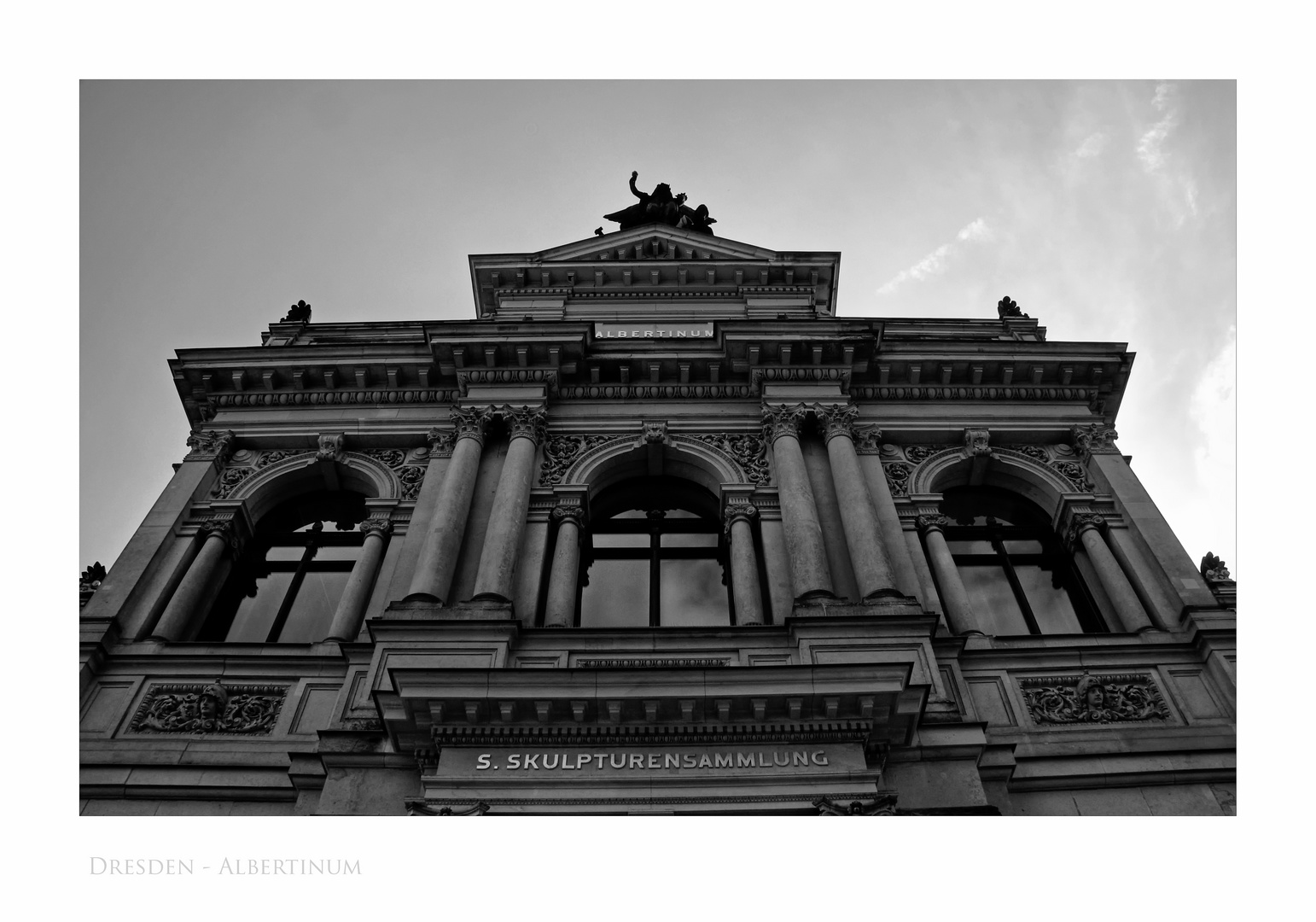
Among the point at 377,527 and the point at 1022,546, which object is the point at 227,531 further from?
the point at 1022,546

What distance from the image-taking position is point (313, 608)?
18297 mm

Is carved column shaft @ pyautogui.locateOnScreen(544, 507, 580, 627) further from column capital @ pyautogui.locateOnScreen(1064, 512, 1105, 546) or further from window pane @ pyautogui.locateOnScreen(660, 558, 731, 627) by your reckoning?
column capital @ pyautogui.locateOnScreen(1064, 512, 1105, 546)

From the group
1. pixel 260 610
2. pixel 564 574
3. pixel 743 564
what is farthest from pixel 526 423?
pixel 260 610

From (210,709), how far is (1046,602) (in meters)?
13.1

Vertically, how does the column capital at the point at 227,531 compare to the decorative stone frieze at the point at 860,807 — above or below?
above

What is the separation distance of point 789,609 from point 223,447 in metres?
11.0

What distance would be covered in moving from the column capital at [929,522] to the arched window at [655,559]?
3356mm

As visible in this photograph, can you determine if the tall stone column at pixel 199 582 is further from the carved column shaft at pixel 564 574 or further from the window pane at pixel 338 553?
the carved column shaft at pixel 564 574

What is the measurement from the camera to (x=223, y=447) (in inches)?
802

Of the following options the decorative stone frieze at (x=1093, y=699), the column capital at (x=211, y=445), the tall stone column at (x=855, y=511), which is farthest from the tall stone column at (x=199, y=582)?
the decorative stone frieze at (x=1093, y=699)

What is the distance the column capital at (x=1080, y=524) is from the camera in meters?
18.7

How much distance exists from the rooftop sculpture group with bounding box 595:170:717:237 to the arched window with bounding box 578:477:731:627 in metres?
10.5

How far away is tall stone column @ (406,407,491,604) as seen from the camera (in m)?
16.2

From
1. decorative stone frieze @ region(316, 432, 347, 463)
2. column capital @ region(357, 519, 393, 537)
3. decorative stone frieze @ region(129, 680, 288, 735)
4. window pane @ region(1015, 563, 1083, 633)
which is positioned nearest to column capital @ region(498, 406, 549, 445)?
column capital @ region(357, 519, 393, 537)
